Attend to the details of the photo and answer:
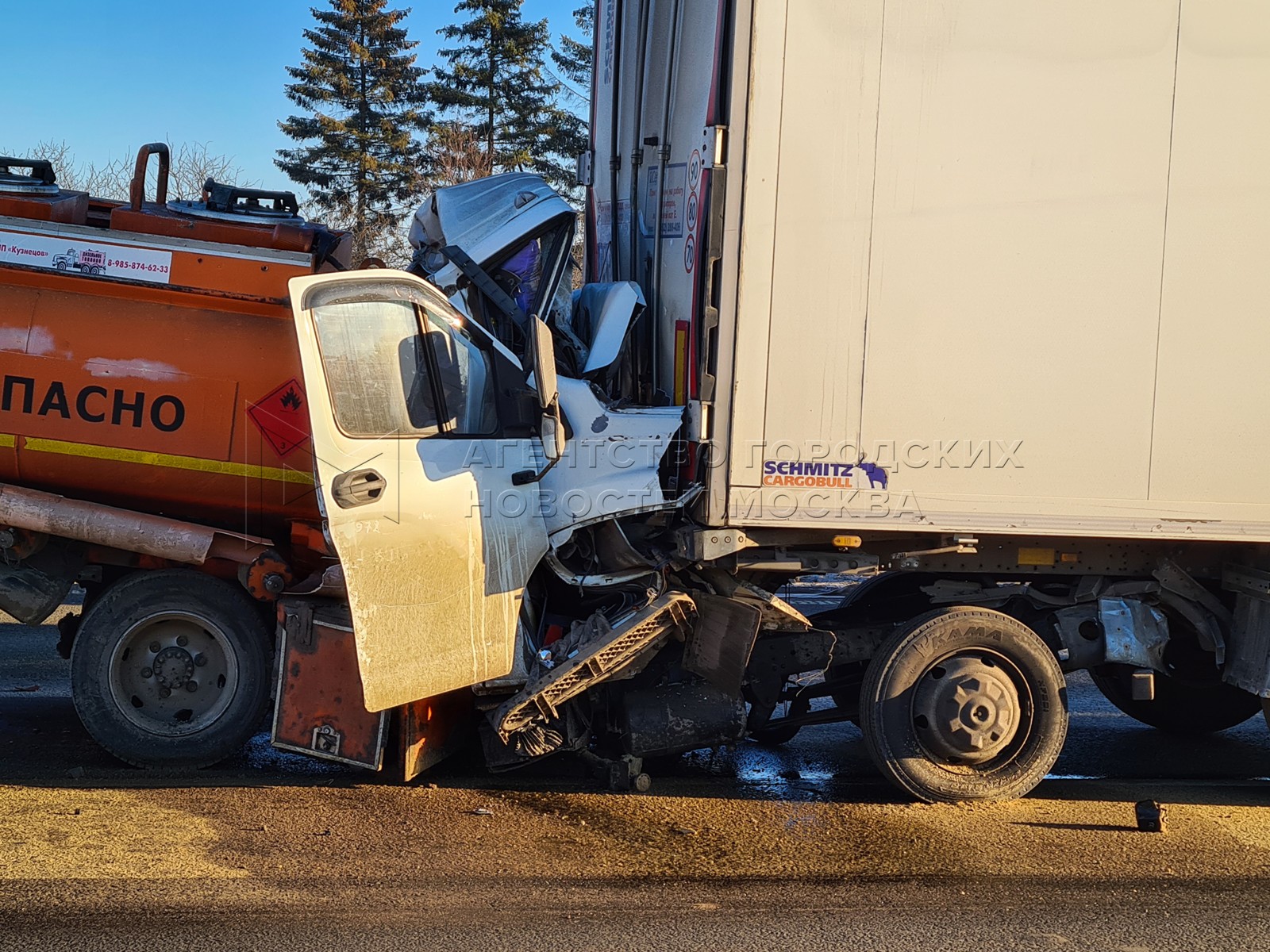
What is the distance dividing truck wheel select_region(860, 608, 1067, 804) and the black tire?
4.38 feet

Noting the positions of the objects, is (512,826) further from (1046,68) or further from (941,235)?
(1046,68)

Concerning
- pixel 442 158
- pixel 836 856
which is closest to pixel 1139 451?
pixel 836 856

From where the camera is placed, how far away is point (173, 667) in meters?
5.40

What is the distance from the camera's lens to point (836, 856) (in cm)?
459

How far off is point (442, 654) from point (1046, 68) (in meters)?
3.58

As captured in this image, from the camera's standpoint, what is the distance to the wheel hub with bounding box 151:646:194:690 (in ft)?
17.7

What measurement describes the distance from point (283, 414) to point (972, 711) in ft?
11.5

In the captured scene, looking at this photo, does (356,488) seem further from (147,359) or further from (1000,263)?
(1000,263)

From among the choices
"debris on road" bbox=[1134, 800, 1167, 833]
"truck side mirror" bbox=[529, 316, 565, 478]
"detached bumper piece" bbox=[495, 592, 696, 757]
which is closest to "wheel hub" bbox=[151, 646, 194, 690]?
"detached bumper piece" bbox=[495, 592, 696, 757]

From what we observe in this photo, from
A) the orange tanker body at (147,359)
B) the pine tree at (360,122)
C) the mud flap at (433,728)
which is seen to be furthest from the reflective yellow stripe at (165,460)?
the pine tree at (360,122)

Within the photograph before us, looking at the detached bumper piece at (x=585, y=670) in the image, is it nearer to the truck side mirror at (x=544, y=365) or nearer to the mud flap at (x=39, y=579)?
the truck side mirror at (x=544, y=365)

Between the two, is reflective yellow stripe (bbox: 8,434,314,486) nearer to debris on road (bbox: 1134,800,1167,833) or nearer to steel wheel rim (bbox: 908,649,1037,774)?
steel wheel rim (bbox: 908,649,1037,774)


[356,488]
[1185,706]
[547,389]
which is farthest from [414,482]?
[1185,706]

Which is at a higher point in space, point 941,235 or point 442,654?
point 941,235
